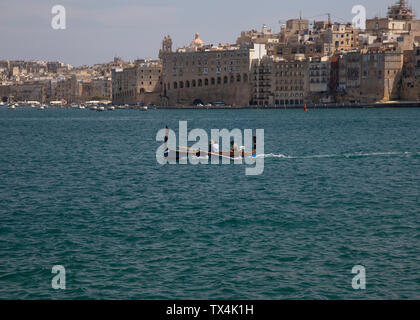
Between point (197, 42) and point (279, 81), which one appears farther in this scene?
point (197, 42)

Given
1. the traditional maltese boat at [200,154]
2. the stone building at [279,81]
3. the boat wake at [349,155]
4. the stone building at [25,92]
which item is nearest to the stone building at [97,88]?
the stone building at [25,92]

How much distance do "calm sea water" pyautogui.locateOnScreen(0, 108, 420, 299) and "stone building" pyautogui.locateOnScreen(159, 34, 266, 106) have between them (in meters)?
81.7

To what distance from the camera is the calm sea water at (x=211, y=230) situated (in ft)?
36.0

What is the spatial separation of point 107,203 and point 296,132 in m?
33.0

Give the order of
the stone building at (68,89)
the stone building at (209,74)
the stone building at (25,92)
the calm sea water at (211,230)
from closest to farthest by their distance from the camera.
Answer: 1. the calm sea water at (211,230)
2. the stone building at (209,74)
3. the stone building at (68,89)
4. the stone building at (25,92)

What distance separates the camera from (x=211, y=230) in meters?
14.5

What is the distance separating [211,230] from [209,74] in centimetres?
10160

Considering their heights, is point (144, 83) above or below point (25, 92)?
above

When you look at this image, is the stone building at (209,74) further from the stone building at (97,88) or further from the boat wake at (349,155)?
the boat wake at (349,155)

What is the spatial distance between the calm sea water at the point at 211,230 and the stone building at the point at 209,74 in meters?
81.7

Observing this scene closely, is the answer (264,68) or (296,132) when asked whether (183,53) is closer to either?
(264,68)

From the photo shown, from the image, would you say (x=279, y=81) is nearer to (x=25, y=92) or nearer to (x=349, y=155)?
(x=349, y=155)

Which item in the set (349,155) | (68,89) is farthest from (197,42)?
(349,155)
